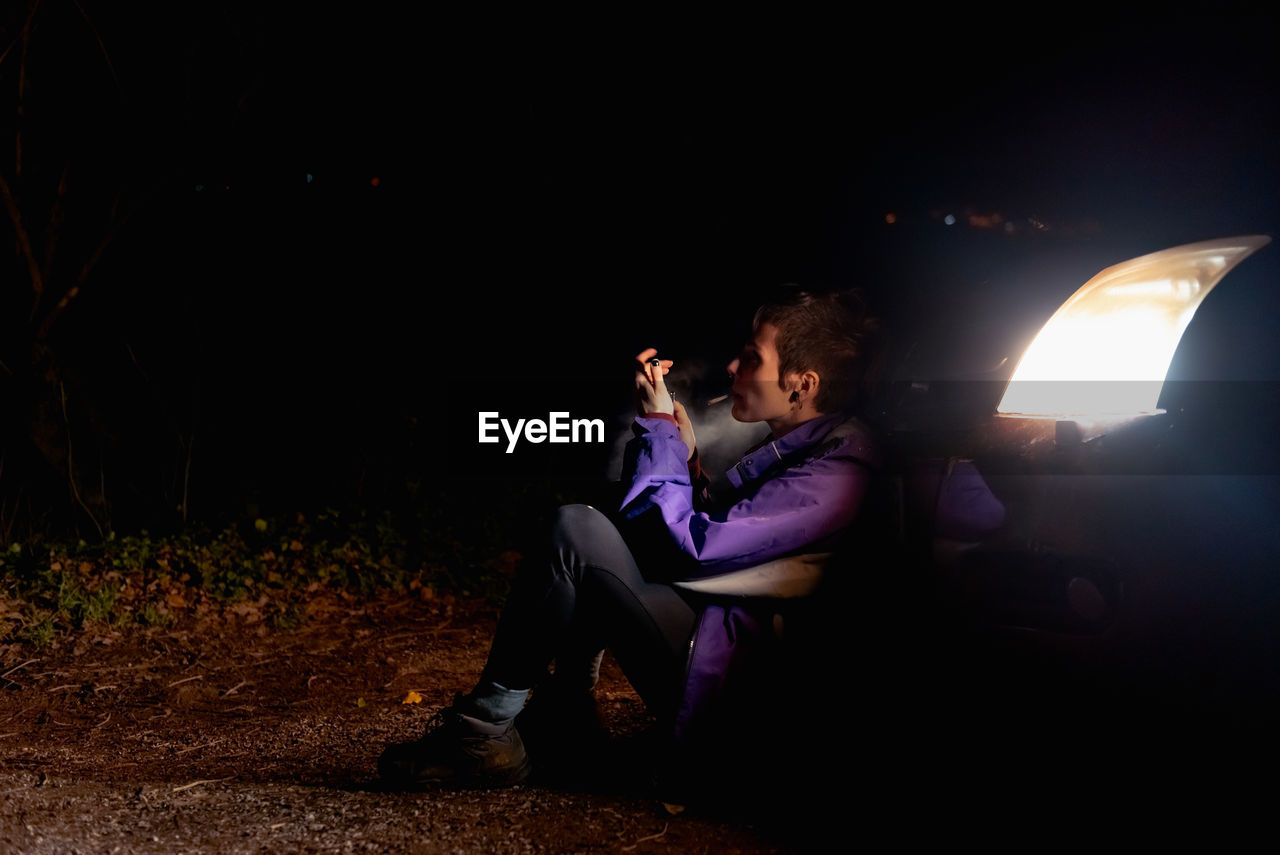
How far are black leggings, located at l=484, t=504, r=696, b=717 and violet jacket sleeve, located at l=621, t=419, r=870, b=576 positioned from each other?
14 centimetres

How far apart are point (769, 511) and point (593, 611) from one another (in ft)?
1.75

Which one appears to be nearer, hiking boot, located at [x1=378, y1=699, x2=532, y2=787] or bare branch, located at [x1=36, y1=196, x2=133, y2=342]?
hiking boot, located at [x1=378, y1=699, x2=532, y2=787]

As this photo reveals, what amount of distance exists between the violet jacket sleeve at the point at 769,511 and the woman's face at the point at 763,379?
24 centimetres

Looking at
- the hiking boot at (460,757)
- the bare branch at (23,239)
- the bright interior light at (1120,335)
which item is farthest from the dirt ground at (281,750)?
the bare branch at (23,239)

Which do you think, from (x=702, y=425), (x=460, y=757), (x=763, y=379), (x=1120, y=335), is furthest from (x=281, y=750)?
(x=1120, y=335)

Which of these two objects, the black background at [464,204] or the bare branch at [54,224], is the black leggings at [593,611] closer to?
the black background at [464,204]

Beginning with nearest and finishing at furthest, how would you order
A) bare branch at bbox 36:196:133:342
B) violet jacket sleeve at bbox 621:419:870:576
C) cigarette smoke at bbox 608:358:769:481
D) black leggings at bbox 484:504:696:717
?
violet jacket sleeve at bbox 621:419:870:576 < black leggings at bbox 484:504:696:717 < cigarette smoke at bbox 608:358:769:481 < bare branch at bbox 36:196:133:342

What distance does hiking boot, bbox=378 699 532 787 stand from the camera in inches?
102

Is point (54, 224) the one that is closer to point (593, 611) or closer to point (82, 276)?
point (82, 276)

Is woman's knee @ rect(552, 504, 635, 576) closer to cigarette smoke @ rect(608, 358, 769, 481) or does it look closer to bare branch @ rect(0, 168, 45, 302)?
cigarette smoke @ rect(608, 358, 769, 481)

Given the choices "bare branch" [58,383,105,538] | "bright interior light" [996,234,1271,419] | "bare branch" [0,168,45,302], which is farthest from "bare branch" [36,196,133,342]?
"bright interior light" [996,234,1271,419]

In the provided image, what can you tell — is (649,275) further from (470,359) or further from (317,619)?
(317,619)

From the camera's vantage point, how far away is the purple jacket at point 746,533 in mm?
2350

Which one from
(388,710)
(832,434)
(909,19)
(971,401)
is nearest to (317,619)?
(388,710)
